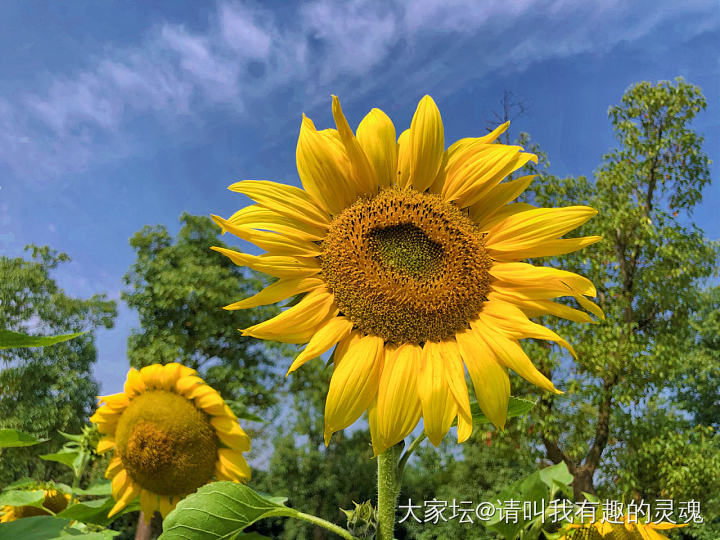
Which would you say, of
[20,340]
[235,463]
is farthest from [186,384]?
[20,340]

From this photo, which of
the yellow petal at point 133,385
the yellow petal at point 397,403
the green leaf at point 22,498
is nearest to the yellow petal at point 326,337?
the yellow petal at point 397,403

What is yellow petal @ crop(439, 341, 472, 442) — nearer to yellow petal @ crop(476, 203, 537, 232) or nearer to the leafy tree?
yellow petal @ crop(476, 203, 537, 232)

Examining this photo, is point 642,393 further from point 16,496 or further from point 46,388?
point 46,388

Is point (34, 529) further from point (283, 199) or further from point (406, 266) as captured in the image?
point (406, 266)

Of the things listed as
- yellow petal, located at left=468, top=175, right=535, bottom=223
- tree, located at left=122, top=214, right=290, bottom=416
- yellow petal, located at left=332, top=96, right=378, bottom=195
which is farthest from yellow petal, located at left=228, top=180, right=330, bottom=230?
tree, located at left=122, top=214, right=290, bottom=416

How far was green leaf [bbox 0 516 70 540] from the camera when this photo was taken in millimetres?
1433

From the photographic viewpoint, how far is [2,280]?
64.1 ft

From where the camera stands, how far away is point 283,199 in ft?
4.39

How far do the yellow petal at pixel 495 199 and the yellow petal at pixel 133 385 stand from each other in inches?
76.4

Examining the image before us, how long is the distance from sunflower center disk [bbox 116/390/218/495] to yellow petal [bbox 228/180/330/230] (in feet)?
5.07

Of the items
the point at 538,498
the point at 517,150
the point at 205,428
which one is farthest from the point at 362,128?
the point at 205,428

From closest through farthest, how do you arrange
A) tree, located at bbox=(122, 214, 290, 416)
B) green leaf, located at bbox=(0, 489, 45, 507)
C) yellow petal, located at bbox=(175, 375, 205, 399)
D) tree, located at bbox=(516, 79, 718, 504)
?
green leaf, located at bbox=(0, 489, 45, 507), yellow petal, located at bbox=(175, 375, 205, 399), tree, located at bbox=(516, 79, 718, 504), tree, located at bbox=(122, 214, 290, 416)

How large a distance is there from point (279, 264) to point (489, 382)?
0.51 meters

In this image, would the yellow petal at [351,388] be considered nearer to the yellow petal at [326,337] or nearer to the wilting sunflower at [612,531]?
the yellow petal at [326,337]
